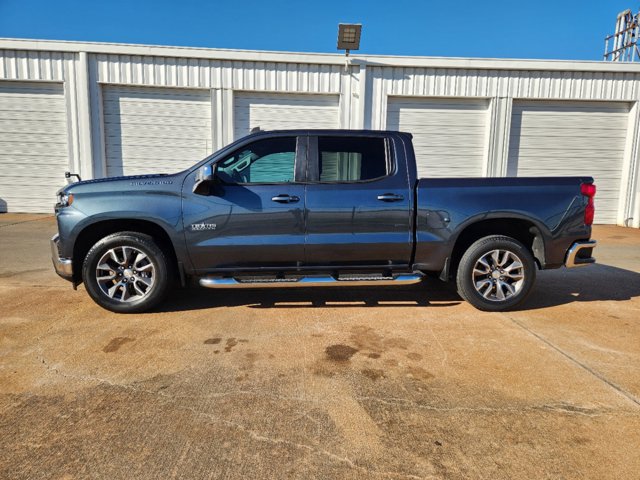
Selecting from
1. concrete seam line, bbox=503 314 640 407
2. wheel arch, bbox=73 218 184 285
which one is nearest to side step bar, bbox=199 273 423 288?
wheel arch, bbox=73 218 184 285

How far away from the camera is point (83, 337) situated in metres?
3.79

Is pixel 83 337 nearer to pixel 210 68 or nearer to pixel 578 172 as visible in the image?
pixel 210 68

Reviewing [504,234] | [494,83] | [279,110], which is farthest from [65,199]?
[494,83]

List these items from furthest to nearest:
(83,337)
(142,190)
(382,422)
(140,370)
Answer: (142,190), (83,337), (140,370), (382,422)

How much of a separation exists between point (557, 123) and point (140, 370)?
1237 centimetres

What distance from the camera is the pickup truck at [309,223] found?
4.29 meters

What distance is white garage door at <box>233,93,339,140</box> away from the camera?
459 inches

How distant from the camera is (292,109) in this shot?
11766mm

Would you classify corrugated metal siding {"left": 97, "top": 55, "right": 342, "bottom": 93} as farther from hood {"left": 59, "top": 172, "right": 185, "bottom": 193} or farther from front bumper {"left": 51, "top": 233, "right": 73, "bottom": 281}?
front bumper {"left": 51, "top": 233, "right": 73, "bottom": 281}

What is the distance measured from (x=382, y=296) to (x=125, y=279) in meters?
2.77

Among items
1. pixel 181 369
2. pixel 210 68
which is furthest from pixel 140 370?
pixel 210 68

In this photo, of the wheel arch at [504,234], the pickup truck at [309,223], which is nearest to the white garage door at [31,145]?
the pickup truck at [309,223]

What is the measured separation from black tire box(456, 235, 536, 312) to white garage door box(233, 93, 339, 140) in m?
8.16

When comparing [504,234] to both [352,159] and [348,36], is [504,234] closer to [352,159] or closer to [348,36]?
[352,159]
